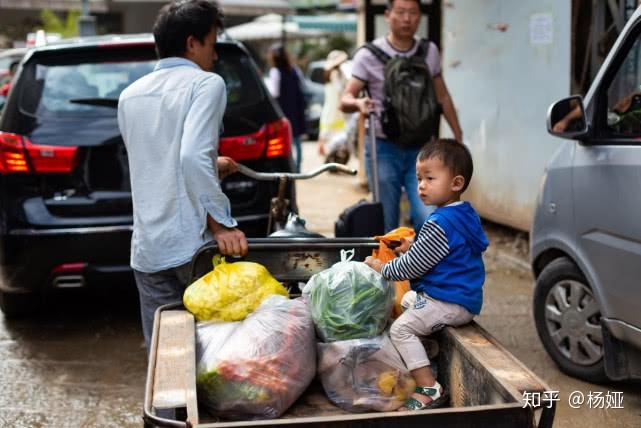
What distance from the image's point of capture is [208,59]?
339 cm

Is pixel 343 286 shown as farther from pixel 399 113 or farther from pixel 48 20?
pixel 48 20

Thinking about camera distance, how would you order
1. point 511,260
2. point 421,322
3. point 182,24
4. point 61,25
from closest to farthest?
point 421,322 → point 182,24 → point 511,260 → point 61,25

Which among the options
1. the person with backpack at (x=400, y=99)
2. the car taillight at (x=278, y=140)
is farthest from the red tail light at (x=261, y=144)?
the person with backpack at (x=400, y=99)

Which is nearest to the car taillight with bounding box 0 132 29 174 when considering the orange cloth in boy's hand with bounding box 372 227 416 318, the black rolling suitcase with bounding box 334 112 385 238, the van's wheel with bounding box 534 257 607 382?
the black rolling suitcase with bounding box 334 112 385 238

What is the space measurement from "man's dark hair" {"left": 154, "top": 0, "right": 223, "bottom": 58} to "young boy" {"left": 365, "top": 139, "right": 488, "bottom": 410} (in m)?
0.97

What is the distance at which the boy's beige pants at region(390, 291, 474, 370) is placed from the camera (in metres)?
2.84

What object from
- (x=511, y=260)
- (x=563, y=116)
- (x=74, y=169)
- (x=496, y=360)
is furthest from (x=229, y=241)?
(x=511, y=260)

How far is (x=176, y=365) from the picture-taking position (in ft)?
8.27

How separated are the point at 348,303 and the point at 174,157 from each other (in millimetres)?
870

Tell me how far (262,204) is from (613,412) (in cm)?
232

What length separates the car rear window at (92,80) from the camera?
5.46m

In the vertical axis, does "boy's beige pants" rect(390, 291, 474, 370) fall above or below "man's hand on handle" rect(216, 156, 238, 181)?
below

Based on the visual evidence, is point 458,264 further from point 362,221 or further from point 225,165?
point 362,221

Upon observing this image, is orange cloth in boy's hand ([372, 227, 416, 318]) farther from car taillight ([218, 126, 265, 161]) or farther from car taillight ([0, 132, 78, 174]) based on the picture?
car taillight ([0, 132, 78, 174])
